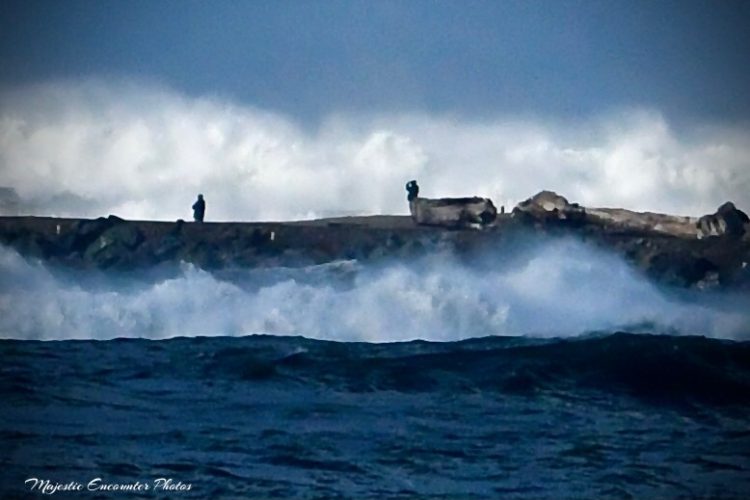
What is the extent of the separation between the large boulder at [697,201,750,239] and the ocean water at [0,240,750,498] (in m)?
1.56

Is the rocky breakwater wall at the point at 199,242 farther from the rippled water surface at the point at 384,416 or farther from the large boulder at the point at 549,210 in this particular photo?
the rippled water surface at the point at 384,416

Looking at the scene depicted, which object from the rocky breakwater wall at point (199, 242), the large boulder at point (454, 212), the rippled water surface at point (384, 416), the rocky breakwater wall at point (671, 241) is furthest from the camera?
the large boulder at point (454, 212)

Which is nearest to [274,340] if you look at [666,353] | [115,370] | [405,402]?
[115,370]

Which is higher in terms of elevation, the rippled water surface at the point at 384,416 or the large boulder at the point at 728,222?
the large boulder at the point at 728,222

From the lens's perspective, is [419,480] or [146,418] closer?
[419,480]

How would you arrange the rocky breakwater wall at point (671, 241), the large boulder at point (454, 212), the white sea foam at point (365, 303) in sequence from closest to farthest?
the white sea foam at point (365, 303), the rocky breakwater wall at point (671, 241), the large boulder at point (454, 212)

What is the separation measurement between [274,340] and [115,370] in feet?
9.29

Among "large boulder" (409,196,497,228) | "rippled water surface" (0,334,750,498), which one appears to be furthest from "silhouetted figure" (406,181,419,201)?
"rippled water surface" (0,334,750,498)

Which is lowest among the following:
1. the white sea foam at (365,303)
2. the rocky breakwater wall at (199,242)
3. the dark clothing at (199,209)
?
the white sea foam at (365,303)

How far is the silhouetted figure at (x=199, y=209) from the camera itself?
59.7ft

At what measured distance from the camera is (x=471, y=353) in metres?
13.7

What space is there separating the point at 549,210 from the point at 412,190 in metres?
2.56

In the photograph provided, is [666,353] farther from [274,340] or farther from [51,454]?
[51,454]

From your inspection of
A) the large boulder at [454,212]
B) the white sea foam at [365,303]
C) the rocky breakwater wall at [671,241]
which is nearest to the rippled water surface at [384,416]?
the white sea foam at [365,303]
